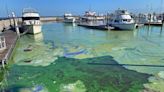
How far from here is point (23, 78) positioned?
43.5ft

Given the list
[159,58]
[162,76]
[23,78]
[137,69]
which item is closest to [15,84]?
[23,78]

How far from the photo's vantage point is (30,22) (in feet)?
116

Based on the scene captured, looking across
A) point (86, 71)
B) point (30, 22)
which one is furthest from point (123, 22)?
point (86, 71)

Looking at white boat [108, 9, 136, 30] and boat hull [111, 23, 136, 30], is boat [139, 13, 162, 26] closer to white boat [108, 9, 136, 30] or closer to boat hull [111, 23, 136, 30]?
Result: white boat [108, 9, 136, 30]

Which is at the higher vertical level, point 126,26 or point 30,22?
point 30,22

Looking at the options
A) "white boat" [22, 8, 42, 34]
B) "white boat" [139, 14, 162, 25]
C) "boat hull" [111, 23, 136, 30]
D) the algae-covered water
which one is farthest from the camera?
"white boat" [139, 14, 162, 25]

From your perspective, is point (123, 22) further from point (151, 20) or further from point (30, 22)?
point (30, 22)

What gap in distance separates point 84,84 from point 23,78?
4.11 m

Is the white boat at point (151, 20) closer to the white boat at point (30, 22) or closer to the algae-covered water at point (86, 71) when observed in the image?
the white boat at point (30, 22)

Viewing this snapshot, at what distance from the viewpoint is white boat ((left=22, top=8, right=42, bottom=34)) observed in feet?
112

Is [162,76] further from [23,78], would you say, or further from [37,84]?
[23,78]

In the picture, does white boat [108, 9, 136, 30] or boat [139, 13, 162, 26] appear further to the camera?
boat [139, 13, 162, 26]

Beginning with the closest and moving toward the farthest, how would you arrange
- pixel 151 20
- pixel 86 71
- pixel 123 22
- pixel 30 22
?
pixel 86 71 → pixel 30 22 → pixel 123 22 → pixel 151 20

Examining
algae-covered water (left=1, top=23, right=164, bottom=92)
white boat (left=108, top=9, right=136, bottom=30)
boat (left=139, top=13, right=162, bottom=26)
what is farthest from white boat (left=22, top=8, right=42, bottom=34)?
boat (left=139, top=13, right=162, bottom=26)
